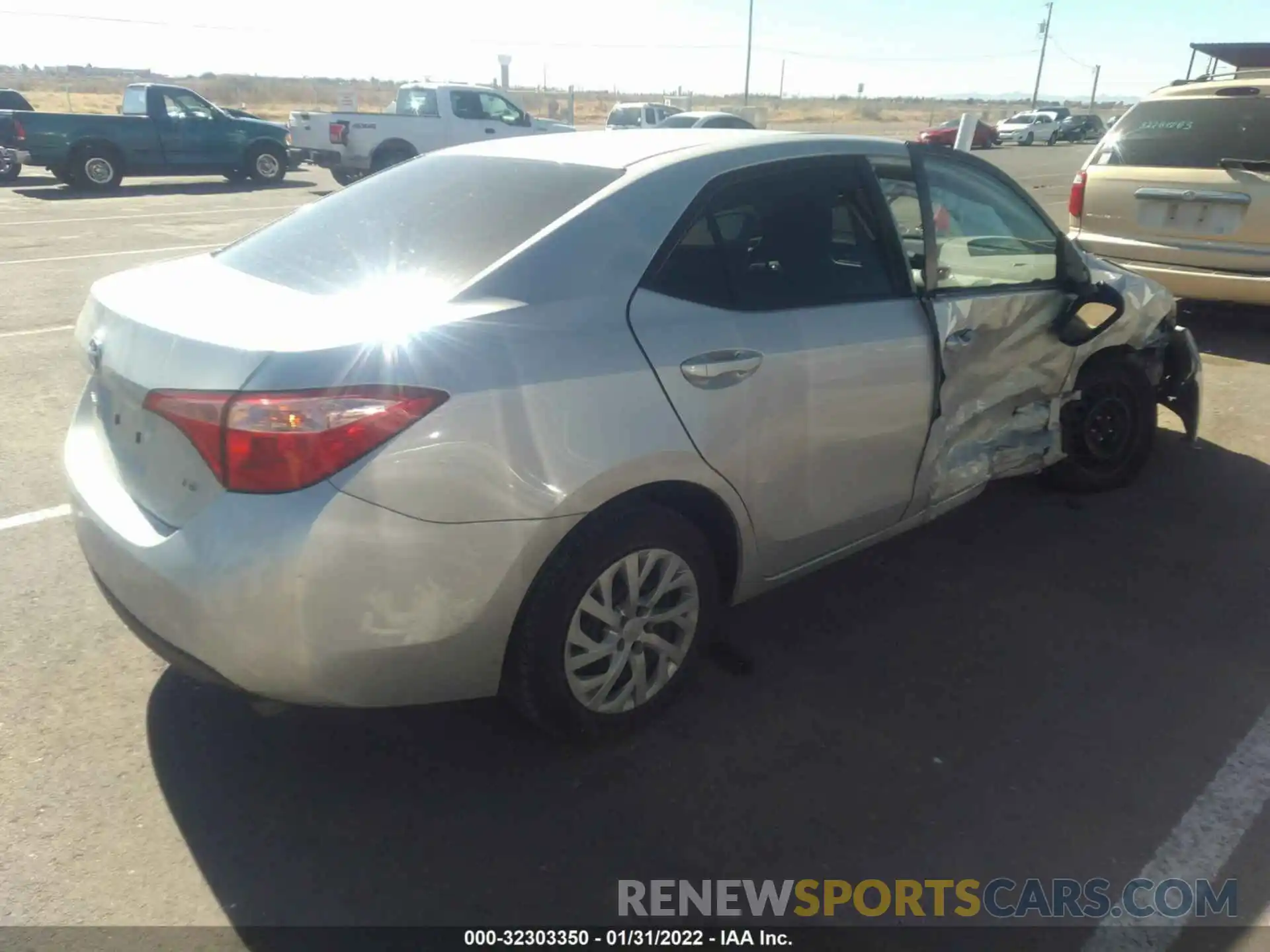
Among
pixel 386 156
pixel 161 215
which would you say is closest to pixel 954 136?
pixel 386 156

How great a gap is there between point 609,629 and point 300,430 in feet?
3.38

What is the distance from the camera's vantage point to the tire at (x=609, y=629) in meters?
2.58

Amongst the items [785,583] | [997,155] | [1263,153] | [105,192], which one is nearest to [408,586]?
[785,583]

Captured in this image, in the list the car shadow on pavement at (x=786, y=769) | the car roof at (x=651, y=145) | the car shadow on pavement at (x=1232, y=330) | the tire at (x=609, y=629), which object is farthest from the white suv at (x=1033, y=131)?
the tire at (x=609, y=629)

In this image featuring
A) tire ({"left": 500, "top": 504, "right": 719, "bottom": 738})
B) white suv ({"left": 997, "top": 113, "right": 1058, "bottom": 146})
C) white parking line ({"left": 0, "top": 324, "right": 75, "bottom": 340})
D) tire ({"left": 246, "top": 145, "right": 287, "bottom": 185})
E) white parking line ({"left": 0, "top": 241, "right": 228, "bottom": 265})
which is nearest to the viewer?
tire ({"left": 500, "top": 504, "right": 719, "bottom": 738})

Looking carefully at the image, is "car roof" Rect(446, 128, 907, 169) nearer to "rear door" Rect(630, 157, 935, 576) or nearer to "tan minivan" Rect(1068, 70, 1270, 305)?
"rear door" Rect(630, 157, 935, 576)

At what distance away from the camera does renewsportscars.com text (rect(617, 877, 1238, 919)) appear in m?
2.39

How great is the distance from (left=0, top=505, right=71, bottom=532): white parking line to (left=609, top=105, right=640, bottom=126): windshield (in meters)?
22.0

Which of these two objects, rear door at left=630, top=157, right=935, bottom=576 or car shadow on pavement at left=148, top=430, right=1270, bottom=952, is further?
rear door at left=630, top=157, right=935, bottom=576

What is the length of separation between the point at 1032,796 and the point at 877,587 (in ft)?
4.19

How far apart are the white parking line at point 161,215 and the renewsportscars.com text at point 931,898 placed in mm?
11430

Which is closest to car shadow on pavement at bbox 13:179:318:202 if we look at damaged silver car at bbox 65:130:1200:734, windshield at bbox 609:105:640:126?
windshield at bbox 609:105:640:126

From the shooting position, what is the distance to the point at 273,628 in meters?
2.25

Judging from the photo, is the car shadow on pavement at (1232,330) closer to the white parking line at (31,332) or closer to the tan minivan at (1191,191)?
the tan minivan at (1191,191)
